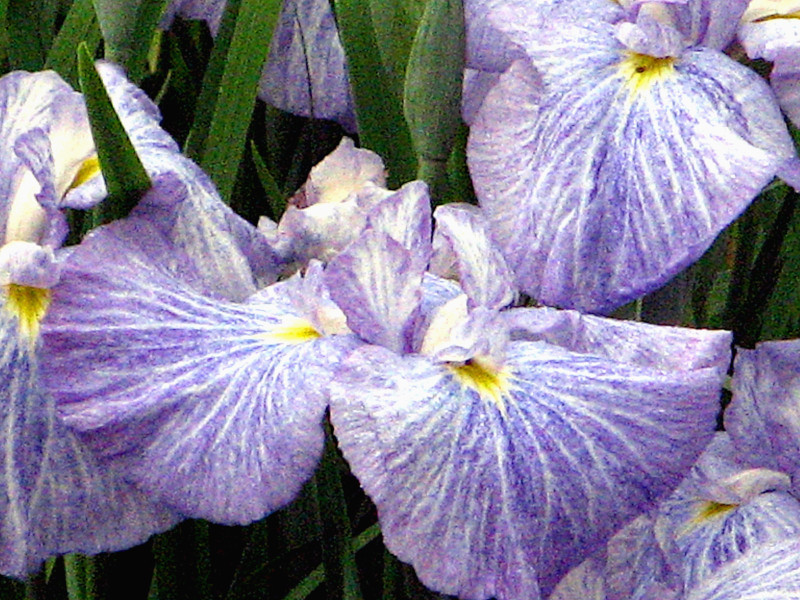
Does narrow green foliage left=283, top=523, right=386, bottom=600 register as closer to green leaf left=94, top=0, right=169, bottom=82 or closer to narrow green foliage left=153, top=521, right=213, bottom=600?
narrow green foliage left=153, top=521, right=213, bottom=600

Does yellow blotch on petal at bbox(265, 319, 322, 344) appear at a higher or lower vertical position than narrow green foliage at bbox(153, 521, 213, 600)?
higher

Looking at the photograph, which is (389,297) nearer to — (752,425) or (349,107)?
(752,425)

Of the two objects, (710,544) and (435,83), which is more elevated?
(435,83)

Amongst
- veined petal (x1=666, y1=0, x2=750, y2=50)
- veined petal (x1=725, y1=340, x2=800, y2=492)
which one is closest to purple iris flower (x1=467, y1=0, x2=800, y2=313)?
veined petal (x1=666, y1=0, x2=750, y2=50)

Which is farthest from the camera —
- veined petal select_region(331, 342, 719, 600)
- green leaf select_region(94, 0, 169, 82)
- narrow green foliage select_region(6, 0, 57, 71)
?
narrow green foliage select_region(6, 0, 57, 71)

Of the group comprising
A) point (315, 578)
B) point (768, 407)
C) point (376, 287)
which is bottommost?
point (315, 578)

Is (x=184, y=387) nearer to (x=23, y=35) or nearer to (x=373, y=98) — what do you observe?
(x=373, y=98)

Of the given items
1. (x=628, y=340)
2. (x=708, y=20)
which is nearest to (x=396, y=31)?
(x=708, y=20)

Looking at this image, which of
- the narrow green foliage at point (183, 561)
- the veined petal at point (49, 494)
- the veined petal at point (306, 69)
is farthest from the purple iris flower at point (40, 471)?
the veined petal at point (306, 69)
